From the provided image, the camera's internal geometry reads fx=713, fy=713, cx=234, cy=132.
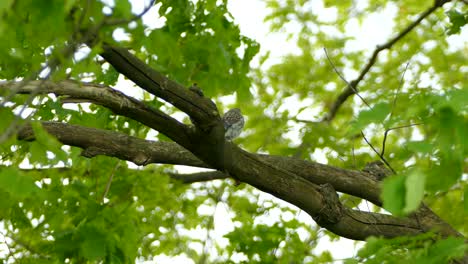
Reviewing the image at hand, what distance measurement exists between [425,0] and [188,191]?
4.22m

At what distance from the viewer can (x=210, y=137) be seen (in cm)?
455

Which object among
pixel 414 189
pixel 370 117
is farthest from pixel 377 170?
pixel 414 189

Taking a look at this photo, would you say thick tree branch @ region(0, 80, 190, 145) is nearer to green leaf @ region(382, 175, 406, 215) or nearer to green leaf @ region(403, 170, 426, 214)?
green leaf @ region(382, 175, 406, 215)

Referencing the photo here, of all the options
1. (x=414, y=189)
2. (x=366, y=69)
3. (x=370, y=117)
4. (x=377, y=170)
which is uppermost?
(x=366, y=69)

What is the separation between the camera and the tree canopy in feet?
8.77

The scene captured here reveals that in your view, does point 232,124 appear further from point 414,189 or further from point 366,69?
point 414,189

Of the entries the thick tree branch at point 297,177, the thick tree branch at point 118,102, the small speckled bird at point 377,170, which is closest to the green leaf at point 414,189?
the thick tree branch at point 118,102

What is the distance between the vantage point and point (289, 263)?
6949 millimetres

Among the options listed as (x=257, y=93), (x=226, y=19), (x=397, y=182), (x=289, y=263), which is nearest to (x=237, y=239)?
(x=289, y=263)

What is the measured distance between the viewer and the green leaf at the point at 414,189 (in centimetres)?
210

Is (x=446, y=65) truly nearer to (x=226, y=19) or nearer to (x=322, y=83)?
(x=322, y=83)

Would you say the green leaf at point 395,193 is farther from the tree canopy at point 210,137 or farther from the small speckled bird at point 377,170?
the small speckled bird at point 377,170

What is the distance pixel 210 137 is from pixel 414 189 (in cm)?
252

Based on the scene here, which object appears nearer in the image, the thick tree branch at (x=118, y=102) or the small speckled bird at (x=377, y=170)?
the thick tree branch at (x=118, y=102)
